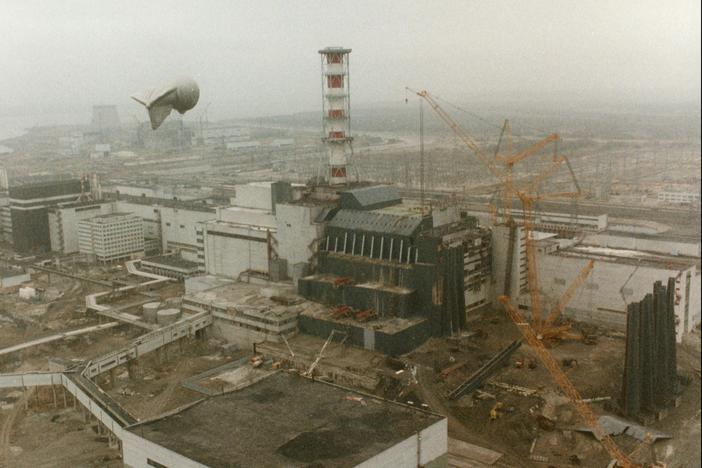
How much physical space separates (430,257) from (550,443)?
7954mm

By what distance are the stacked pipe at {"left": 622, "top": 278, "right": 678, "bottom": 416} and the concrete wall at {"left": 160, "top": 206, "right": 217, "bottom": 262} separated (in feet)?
71.0

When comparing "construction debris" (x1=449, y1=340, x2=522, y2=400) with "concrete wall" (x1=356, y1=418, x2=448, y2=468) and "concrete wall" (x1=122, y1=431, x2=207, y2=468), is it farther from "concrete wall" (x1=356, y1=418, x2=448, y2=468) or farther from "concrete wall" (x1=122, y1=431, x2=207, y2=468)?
"concrete wall" (x1=122, y1=431, x2=207, y2=468)

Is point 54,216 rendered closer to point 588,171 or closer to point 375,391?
point 375,391

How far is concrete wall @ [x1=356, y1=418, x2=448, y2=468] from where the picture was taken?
11.9 metres

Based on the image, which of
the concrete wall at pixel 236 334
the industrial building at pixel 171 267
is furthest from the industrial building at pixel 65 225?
the concrete wall at pixel 236 334

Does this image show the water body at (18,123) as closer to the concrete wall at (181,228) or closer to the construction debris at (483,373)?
the concrete wall at (181,228)

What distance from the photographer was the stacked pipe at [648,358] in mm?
16594

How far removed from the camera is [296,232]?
85.0 feet

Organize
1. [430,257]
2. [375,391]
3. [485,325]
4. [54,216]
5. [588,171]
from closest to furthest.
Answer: [375,391] < [430,257] < [485,325] < [54,216] < [588,171]

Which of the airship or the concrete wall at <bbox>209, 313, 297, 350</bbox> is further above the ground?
the airship

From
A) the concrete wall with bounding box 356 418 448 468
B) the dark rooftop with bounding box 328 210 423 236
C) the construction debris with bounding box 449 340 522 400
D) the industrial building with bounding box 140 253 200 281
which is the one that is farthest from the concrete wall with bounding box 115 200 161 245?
the concrete wall with bounding box 356 418 448 468

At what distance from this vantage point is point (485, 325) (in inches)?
932

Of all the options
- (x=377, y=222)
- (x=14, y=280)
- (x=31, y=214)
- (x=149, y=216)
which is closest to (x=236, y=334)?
(x=377, y=222)

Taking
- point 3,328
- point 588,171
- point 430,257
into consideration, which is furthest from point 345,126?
point 588,171
